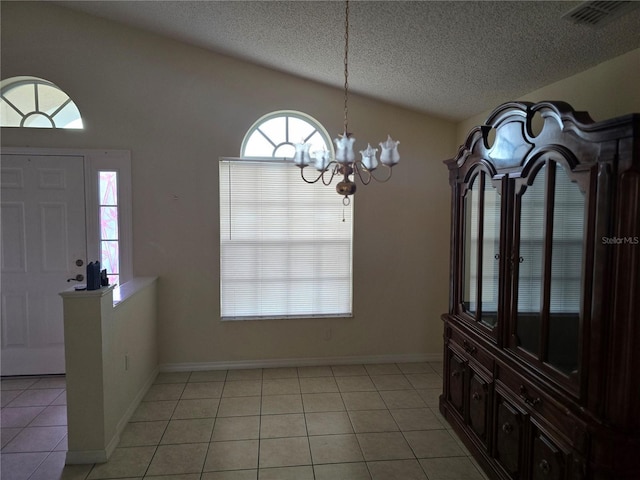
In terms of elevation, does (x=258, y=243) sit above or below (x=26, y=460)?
above

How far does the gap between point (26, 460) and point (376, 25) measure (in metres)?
3.51

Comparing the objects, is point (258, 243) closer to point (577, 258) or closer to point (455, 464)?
point (455, 464)

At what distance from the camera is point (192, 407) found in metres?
3.33

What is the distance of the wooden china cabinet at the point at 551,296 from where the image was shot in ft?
5.10

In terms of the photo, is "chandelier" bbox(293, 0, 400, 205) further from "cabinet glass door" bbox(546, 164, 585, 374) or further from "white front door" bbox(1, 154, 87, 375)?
"white front door" bbox(1, 154, 87, 375)

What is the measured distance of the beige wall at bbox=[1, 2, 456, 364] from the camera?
12.2 feet

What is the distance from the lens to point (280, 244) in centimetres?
414

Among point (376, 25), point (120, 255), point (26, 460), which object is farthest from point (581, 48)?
point (26, 460)

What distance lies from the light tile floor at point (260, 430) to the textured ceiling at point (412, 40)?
99.5 inches

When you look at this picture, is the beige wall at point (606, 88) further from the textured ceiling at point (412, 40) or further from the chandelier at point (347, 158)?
the chandelier at point (347, 158)

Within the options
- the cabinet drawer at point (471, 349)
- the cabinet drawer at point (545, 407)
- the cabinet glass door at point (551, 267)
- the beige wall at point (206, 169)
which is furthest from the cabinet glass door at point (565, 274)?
the beige wall at point (206, 169)

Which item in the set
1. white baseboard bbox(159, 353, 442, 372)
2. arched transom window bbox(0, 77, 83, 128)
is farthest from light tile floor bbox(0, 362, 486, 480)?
arched transom window bbox(0, 77, 83, 128)

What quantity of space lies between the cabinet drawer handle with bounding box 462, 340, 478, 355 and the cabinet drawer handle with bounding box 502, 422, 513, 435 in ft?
1.55

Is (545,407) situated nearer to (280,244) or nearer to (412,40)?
(412,40)
